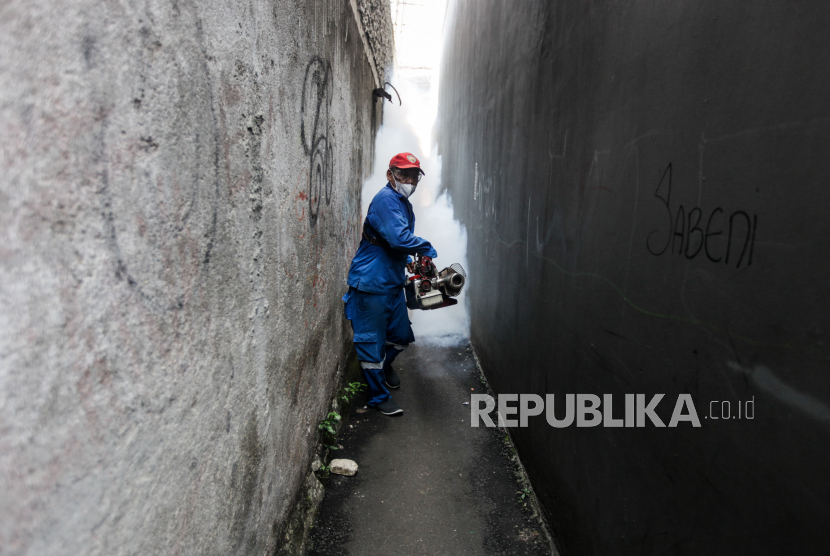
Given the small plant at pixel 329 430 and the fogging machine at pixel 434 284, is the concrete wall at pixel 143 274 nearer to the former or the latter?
the small plant at pixel 329 430

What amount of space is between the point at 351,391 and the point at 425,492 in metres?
1.32

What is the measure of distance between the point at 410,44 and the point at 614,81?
45.2 ft

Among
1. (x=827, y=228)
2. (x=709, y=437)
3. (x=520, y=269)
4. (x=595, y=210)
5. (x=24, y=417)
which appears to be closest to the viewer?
(x=24, y=417)

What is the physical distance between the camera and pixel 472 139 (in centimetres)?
544

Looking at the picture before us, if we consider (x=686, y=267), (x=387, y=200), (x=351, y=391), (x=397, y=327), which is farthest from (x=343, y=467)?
(x=686, y=267)

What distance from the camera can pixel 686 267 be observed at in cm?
129

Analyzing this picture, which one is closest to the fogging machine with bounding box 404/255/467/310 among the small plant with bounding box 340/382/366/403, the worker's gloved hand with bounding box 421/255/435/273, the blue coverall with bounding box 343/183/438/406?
the worker's gloved hand with bounding box 421/255/435/273

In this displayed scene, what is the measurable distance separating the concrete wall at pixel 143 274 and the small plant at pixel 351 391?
169 cm

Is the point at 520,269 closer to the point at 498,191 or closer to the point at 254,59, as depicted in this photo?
the point at 498,191

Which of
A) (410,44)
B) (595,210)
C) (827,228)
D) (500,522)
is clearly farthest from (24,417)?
(410,44)

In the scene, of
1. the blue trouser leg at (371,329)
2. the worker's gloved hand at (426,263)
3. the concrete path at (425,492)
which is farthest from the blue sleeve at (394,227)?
the concrete path at (425,492)

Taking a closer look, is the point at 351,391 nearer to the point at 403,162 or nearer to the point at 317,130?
the point at 403,162

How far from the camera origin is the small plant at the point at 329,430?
2969mm

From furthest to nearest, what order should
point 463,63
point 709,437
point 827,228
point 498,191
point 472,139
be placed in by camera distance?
1. point 463,63
2. point 472,139
3. point 498,191
4. point 709,437
5. point 827,228
